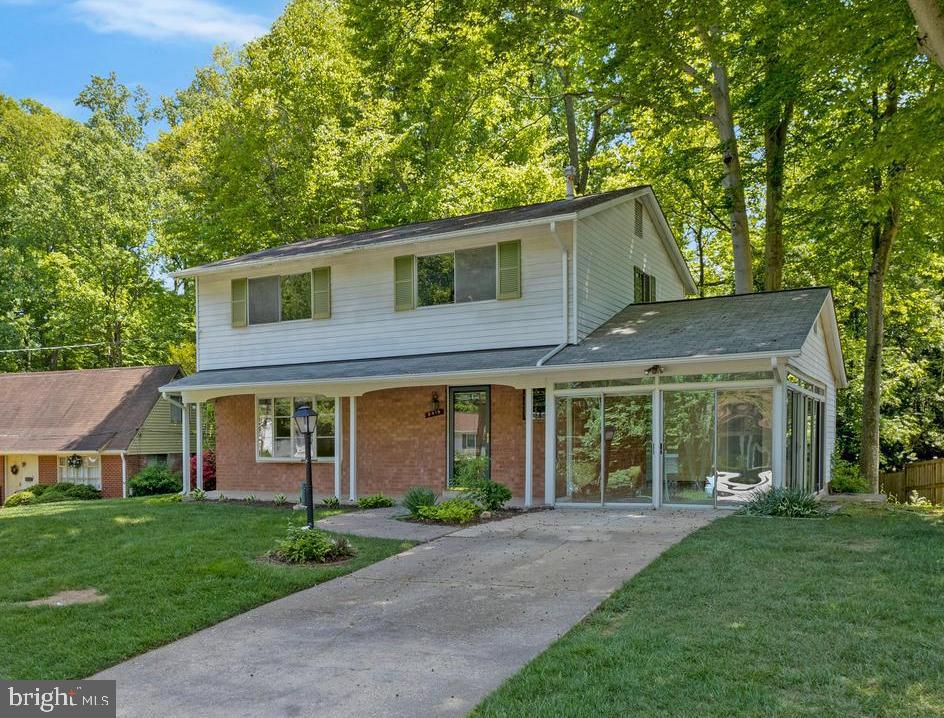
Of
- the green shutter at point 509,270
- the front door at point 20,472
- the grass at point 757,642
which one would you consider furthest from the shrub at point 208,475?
the grass at point 757,642

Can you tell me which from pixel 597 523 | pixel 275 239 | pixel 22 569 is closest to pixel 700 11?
pixel 597 523

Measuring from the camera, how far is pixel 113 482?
2452 centimetres

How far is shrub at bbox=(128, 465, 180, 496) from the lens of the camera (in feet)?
73.1

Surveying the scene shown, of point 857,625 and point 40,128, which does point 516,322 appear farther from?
point 40,128

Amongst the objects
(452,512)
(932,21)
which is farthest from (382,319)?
(932,21)

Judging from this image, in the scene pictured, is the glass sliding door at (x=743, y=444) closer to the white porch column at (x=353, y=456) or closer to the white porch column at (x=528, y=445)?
the white porch column at (x=528, y=445)

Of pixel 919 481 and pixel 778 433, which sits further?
pixel 919 481

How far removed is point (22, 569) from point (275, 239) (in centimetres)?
1781

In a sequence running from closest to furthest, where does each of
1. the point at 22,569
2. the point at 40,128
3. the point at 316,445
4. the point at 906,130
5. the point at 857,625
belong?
1. the point at 857,625
2. the point at 22,569
3. the point at 906,130
4. the point at 316,445
5. the point at 40,128

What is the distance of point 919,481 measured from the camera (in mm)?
21422

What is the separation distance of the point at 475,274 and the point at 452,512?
546 cm

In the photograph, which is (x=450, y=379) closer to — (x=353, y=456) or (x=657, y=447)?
(x=353, y=456)

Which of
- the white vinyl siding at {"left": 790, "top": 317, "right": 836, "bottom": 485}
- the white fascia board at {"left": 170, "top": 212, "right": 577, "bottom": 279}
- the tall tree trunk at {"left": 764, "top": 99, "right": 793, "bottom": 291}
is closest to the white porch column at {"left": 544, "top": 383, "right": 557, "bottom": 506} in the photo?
the white fascia board at {"left": 170, "top": 212, "right": 577, "bottom": 279}

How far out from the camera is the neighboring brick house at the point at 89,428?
961 inches
